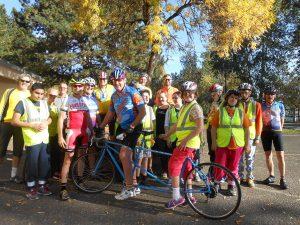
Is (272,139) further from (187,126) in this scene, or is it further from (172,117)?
(187,126)

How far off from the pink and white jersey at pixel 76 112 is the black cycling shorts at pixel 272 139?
3290mm

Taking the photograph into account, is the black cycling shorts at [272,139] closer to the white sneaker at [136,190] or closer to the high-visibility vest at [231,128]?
the high-visibility vest at [231,128]

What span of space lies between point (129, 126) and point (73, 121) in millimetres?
1004

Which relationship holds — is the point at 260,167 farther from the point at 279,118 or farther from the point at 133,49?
the point at 133,49

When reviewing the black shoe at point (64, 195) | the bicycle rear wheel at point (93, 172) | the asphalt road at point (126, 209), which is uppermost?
the bicycle rear wheel at point (93, 172)

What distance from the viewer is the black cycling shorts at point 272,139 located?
6902mm

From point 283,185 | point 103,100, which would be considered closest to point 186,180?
point 283,185

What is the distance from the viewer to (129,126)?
229 inches

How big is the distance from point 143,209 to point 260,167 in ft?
13.8

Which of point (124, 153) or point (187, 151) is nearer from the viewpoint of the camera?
point (187, 151)

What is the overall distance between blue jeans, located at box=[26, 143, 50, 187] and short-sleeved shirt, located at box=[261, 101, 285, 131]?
392 centimetres

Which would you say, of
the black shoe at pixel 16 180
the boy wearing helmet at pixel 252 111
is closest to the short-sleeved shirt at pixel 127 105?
the boy wearing helmet at pixel 252 111

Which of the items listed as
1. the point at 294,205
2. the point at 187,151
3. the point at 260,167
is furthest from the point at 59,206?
the point at 260,167

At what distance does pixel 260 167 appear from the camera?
8.78 metres
